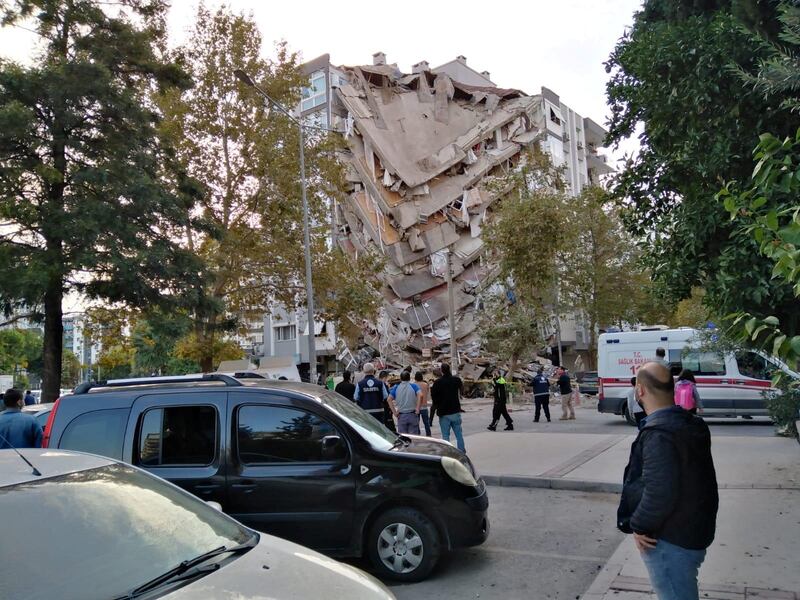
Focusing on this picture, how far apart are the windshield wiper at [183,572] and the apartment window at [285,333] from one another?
51.5 m

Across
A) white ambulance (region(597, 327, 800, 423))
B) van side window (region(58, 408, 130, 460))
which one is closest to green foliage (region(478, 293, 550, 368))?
white ambulance (region(597, 327, 800, 423))

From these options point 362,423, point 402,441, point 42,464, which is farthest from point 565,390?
point 42,464

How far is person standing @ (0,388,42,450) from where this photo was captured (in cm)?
691

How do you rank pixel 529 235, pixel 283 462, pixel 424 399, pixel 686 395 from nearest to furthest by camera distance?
pixel 283 462 → pixel 686 395 → pixel 424 399 → pixel 529 235

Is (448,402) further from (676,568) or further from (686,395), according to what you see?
(676,568)

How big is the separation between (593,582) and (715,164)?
4594mm

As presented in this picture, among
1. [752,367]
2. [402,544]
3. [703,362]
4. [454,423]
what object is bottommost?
[402,544]

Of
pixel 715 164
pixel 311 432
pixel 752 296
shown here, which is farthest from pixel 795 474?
pixel 311 432

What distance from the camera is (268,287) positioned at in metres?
21.6

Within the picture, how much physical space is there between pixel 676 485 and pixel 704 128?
18.2 feet

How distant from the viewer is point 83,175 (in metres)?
13.6

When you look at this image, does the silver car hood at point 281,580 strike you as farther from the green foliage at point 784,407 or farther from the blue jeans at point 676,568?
the green foliage at point 784,407

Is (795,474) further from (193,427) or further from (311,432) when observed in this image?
(193,427)

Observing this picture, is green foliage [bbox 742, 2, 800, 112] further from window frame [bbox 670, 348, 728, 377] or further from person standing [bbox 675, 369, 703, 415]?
window frame [bbox 670, 348, 728, 377]
